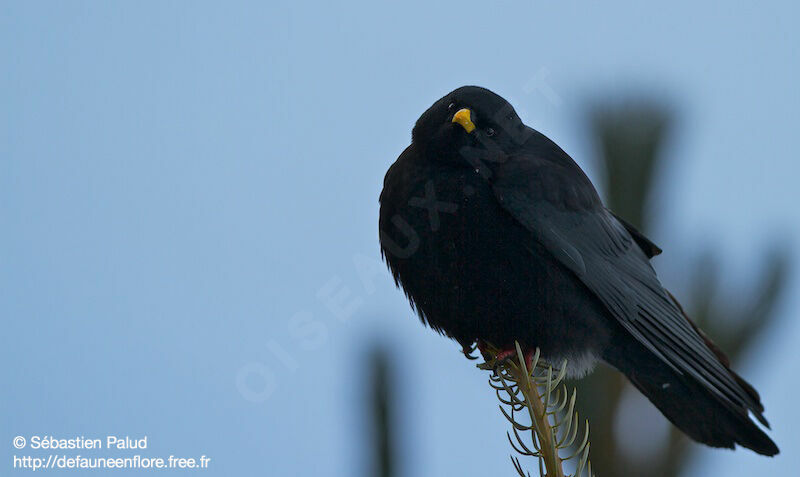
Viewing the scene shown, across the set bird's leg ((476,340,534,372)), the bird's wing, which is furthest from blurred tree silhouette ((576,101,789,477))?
bird's leg ((476,340,534,372))

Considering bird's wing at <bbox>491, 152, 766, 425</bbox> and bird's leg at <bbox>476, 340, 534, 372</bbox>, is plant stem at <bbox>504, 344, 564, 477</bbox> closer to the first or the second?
bird's leg at <bbox>476, 340, 534, 372</bbox>

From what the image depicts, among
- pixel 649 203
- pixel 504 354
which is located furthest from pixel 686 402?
pixel 649 203

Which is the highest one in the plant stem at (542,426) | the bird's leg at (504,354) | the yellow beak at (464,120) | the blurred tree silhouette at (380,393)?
the yellow beak at (464,120)

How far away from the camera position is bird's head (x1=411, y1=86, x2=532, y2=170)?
3.35m

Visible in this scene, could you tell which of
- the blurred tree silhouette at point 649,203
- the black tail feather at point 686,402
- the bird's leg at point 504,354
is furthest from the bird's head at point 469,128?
the blurred tree silhouette at point 649,203

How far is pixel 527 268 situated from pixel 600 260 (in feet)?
1.32

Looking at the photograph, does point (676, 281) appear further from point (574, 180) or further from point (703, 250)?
point (574, 180)

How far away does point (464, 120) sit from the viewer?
334cm

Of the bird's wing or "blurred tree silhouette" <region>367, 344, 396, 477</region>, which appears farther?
"blurred tree silhouette" <region>367, 344, 396, 477</region>

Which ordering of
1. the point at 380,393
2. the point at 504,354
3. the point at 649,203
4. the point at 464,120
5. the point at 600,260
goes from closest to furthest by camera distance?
1. the point at 504,354
2. the point at 464,120
3. the point at 600,260
4. the point at 380,393
5. the point at 649,203

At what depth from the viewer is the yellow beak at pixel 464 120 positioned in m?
3.34

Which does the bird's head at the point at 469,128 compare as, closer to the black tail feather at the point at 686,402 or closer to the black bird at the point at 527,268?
the black bird at the point at 527,268

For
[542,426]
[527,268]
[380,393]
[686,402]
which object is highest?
[380,393]

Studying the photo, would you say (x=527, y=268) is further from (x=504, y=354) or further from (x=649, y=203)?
(x=649, y=203)
